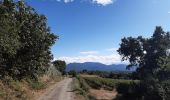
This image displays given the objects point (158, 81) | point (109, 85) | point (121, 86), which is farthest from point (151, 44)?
point (158, 81)

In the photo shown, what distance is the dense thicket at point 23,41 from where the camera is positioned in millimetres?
19391

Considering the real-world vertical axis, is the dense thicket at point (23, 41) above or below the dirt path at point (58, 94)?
above

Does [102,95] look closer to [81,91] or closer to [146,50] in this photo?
[81,91]

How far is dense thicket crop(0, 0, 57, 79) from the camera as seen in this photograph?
19391 millimetres

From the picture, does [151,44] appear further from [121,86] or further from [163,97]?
[163,97]

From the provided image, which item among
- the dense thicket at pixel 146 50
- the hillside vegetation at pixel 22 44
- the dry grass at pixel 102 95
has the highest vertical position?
the dense thicket at pixel 146 50

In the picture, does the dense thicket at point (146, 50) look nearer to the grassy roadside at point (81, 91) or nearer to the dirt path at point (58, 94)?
the grassy roadside at point (81, 91)

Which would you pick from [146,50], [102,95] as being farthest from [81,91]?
[146,50]

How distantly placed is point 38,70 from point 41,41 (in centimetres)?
382

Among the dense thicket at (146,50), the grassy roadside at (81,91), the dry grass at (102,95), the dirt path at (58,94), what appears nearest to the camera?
the dirt path at (58,94)

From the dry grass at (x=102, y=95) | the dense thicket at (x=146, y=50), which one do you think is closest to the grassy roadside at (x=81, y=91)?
the dry grass at (x=102, y=95)

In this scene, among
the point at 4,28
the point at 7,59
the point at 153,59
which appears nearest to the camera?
the point at 4,28

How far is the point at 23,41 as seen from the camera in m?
25.3

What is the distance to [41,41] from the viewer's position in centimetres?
2834
